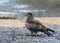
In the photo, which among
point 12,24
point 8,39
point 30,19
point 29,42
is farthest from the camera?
point 12,24

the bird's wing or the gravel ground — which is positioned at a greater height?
the bird's wing

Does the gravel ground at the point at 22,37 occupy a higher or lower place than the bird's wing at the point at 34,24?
lower

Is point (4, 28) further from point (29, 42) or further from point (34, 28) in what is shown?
point (29, 42)

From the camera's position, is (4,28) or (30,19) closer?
(30,19)

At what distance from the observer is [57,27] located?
12.4 meters

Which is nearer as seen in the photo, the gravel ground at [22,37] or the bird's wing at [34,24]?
the gravel ground at [22,37]

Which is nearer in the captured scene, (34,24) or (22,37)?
(34,24)

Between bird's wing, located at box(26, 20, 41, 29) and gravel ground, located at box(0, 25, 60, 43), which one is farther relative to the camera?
bird's wing, located at box(26, 20, 41, 29)

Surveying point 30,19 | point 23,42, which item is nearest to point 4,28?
point 30,19

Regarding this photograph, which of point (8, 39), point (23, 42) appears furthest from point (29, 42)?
point (8, 39)

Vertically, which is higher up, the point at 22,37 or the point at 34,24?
the point at 34,24

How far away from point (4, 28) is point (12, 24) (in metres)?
1.09

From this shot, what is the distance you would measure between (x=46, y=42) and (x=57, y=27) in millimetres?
3509

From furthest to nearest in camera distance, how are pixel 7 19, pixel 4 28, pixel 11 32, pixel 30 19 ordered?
1. pixel 7 19
2. pixel 4 28
3. pixel 11 32
4. pixel 30 19
